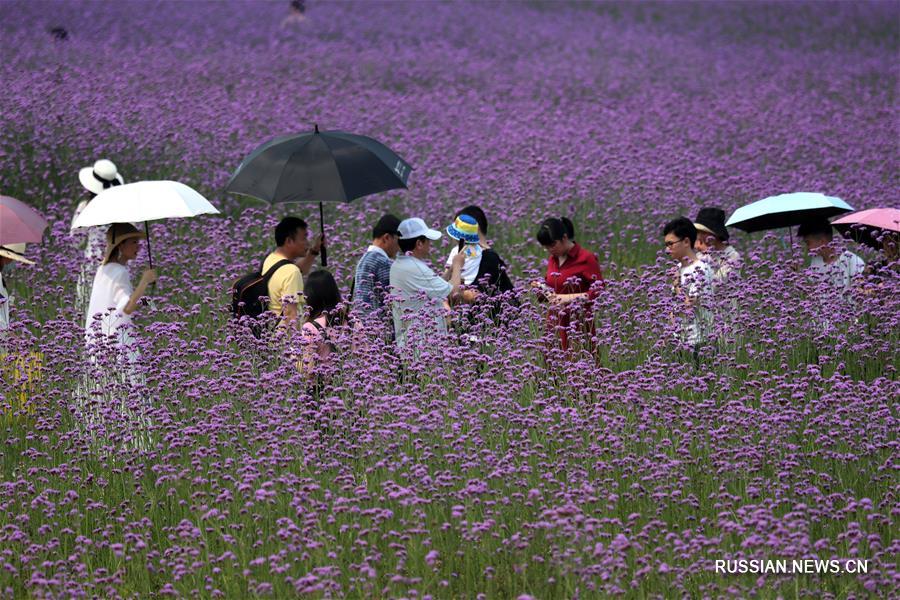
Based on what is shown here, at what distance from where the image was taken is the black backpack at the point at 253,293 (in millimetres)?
7496

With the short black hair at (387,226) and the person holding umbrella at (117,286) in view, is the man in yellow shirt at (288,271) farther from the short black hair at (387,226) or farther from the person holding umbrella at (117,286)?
the person holding umbrella at (117,286)

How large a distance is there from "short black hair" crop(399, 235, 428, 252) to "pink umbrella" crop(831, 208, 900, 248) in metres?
2.82

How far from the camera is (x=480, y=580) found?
5258mm

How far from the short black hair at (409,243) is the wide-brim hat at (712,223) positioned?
75.2 inches

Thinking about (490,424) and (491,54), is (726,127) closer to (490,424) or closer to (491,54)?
(491,54)

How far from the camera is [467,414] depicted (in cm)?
645

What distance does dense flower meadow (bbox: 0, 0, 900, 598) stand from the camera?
5.22 meters

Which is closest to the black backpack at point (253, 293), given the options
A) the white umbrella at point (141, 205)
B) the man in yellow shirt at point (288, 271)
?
the man in yellow shirt at point (288, 271)

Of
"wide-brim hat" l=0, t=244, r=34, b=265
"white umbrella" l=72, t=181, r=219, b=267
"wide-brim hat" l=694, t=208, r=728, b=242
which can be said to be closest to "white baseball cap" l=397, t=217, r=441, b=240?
"white umbrella" l=72, t=181, r=219, b=267

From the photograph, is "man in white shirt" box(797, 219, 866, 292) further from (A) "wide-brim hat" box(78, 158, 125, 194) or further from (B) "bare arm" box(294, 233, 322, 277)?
(A) "wide-brim hat" box(78, 158, 125, 194)

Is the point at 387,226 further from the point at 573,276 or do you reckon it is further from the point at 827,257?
the point at 827,257

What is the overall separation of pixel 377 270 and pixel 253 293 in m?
0.83

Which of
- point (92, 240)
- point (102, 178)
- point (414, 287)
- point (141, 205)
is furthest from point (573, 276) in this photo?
point (102, 178)

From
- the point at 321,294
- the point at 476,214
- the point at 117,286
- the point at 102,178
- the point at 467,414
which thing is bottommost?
the point at 467,414
